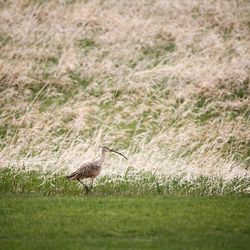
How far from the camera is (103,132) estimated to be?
19.8m

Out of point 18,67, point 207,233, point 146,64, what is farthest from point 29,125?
point 207,233

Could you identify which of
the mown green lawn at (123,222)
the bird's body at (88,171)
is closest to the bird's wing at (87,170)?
the bird's body at (88,171)

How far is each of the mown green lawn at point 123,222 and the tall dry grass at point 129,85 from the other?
217 centimetres

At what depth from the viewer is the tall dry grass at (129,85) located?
56.6 feet

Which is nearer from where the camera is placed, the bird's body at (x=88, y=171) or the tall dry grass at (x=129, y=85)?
the bird's body at (x=88, y=171)

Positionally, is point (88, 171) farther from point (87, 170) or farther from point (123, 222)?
point (123, 222)

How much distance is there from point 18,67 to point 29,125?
5129 mm

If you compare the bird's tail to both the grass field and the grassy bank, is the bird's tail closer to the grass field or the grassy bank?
the grass field

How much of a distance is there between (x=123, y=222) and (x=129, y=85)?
39.5ft

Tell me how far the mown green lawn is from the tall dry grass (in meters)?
2.17

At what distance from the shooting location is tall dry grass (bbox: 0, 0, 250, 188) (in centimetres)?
1725

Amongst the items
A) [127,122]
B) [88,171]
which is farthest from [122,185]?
[127,122]

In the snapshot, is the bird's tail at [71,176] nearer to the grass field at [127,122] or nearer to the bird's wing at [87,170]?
the bird's wing at [87,170]

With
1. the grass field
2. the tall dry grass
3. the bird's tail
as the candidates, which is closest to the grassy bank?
the grass field
